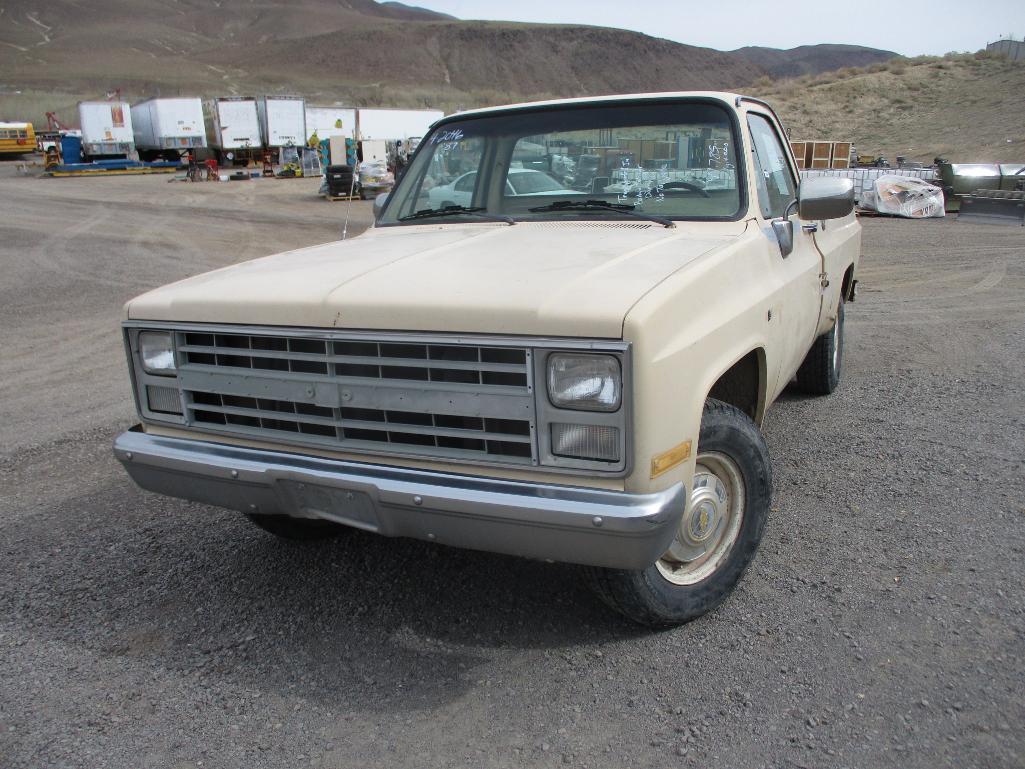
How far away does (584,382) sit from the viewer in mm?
2447

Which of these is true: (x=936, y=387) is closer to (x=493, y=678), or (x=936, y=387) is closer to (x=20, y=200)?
(x=493, y=678)

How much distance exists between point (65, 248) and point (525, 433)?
1409 centimetres

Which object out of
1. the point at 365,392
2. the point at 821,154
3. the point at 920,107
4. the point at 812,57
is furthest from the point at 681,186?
the point at 812,57

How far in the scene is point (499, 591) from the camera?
11.2ft

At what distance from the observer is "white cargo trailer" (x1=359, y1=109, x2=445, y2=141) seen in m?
→ 36.6

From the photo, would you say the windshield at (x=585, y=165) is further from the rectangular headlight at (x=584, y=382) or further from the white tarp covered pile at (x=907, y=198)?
the white tarp covered pile at (x=907, y=198)

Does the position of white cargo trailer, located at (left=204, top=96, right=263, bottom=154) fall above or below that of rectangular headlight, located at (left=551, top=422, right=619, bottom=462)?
above

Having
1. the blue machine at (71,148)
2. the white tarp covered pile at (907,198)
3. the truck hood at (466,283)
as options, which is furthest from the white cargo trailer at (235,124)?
the truck hood at (466,283)

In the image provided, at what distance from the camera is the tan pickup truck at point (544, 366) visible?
245 cm

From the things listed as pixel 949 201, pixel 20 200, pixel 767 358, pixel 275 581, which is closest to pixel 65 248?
pixel 20 200

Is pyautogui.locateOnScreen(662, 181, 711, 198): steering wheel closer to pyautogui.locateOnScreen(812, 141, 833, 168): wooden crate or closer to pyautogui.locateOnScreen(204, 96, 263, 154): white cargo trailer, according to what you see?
pyautogui.locateOnScreen(812, 141, 833, 168): wooden crate

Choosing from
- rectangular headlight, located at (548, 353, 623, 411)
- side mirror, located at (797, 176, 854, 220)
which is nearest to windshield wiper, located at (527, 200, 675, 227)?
side mirror, located at (797, 176, 854, 220)

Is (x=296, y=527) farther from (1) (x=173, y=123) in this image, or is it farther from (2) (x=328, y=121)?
(2) (x=328, y=121)

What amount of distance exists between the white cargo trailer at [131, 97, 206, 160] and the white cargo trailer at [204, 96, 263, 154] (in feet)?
2.35
